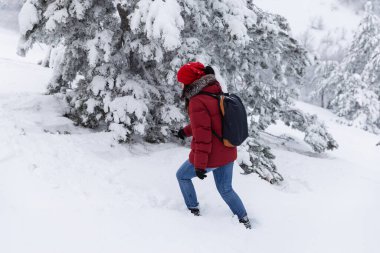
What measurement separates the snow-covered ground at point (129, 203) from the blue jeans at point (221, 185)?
22 cm

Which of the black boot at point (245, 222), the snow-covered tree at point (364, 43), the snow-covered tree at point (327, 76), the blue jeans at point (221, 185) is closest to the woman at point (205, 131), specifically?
the blue jeans at point (221, 185)

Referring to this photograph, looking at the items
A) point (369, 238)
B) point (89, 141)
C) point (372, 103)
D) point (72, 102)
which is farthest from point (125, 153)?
point (372, 103)

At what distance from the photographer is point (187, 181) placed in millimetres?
4457

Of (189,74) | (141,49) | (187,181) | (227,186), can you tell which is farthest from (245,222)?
(141,49)

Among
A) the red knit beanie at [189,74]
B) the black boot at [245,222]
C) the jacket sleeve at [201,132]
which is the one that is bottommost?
the black boot at [245,222]

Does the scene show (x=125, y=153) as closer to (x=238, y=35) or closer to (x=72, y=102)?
(x=72, y=102)

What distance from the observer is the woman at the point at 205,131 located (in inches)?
152

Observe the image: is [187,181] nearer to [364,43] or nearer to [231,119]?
[231,119]

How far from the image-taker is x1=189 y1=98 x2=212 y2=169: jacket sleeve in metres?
3.85

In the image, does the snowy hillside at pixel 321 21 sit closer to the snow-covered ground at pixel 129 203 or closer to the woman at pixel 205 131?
the snow-covered ground at pixel 129 203

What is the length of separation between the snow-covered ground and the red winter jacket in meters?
0.91

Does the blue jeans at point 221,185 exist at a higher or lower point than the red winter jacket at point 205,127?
lower

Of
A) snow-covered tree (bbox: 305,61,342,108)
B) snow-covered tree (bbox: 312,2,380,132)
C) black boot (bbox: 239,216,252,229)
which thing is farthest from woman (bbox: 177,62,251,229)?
snow-covered tree (bbox: 305,61,342,108)

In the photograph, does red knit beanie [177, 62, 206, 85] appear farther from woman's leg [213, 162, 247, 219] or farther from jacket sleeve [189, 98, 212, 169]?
woman's leg [213, 162, 247, 219]
